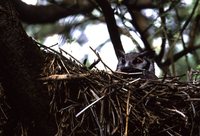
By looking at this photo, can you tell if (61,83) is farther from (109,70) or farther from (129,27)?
(129,27)

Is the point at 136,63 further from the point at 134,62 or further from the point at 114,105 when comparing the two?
the point at 114,105

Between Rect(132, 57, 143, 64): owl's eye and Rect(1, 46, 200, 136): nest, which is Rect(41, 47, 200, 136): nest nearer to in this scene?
Rect(1, 46, 200, 136): nest

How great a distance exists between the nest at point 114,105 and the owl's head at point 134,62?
2.73 ft

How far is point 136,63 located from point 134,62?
0.12ft

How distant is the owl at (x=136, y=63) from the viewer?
3381 mm

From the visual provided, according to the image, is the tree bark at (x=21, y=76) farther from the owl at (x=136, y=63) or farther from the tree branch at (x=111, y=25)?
the tree branch at (x=111, y=25)

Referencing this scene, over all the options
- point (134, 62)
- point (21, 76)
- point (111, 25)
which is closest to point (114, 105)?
point (21, 76)

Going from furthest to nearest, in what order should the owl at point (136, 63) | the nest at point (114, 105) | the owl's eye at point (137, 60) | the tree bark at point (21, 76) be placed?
the owl's eye at point (137, 60)
the owl at point (136, 63)
the nest at point (114, 105)
the tree bark at point (21, 76)

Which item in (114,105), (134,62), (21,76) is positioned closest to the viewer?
(21,76)

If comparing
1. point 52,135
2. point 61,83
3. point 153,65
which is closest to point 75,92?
point 61,83

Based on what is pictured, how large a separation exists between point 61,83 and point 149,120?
1.51 ft

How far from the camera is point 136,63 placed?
3.57 metres

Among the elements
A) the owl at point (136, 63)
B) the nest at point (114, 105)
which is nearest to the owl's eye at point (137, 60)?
the owl at point (136, 63)

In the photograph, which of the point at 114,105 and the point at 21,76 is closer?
the point at 21,76
